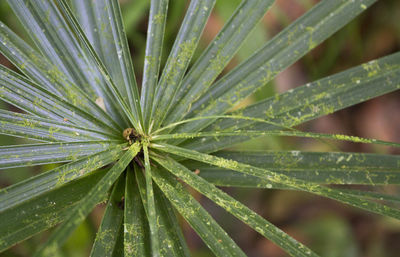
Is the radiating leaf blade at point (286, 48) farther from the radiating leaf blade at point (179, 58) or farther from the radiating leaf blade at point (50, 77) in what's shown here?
the radiating leaf blade at point (50, 77)

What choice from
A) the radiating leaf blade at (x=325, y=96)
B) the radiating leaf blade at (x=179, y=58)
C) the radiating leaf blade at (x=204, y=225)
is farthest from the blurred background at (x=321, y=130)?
the radiating leaf blade at (x=204, y=225)

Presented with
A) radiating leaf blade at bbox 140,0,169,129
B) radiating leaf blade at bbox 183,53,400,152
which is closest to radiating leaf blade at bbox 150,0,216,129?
radiating leaf blade at bbox 140,0,169,129

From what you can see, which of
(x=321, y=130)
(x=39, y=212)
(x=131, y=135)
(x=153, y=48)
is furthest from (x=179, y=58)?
(x=321, y=130)

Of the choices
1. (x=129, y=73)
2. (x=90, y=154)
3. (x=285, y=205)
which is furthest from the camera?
(x=285, y=205)

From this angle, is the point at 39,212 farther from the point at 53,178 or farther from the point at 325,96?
the point at 325,96

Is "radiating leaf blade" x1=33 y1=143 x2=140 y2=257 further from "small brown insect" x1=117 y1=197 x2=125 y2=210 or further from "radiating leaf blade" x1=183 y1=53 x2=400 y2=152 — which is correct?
"radiating leaf blade" x1=183 y1=53 x2=400 y2=152

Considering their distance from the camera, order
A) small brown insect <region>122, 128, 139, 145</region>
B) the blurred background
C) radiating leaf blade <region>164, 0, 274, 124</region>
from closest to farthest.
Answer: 1. small brown insect <region>122, 128, 139, 145</region>
2. radiating leaf blade <region>164, 0, 274, 124</region>
3. the blurred background

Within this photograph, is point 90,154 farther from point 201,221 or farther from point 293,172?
point 293,172

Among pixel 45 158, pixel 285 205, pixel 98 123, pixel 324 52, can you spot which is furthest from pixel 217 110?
pixel 324 52

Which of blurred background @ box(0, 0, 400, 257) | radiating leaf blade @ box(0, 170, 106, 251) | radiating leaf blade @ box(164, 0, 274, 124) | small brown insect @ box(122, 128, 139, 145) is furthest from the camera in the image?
blurred background @ box(0, 0, 400, 257)
